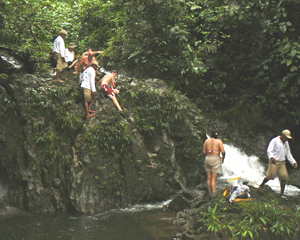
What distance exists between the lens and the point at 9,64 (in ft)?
33.9

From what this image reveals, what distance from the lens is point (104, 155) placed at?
335 inches

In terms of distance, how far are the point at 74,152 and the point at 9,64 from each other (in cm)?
434

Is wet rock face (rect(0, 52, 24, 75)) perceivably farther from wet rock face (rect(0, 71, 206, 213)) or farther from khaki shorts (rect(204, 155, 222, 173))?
khaki shorts (rect(204, 155, 222, 173))

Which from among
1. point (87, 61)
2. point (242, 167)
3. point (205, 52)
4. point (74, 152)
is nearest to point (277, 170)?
point (242, 167)

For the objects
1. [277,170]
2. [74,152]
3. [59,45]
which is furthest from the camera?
[59,45]

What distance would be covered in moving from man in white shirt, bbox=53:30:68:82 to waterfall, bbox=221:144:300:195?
6.71 m

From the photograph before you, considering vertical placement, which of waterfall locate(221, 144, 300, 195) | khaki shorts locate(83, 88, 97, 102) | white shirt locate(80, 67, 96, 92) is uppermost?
white shirt locate(80, 67, 96, 92)

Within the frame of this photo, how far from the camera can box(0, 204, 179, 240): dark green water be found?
6.27m

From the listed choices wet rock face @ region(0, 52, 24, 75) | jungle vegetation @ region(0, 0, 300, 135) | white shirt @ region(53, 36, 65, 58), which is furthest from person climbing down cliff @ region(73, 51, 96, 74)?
jungle vegetation @ region(0, 0, 300, 135)

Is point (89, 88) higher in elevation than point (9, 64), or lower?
lower

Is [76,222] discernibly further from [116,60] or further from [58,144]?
[116,60]

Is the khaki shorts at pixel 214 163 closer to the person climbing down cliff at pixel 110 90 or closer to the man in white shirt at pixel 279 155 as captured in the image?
the man in white shirt at pixel 279 155

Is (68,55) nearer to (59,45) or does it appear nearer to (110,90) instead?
(59,45)

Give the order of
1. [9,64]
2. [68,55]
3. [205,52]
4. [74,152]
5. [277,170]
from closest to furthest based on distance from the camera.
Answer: [277,170] → [74,152] → [68,55] → [9,64] → [205,52]
